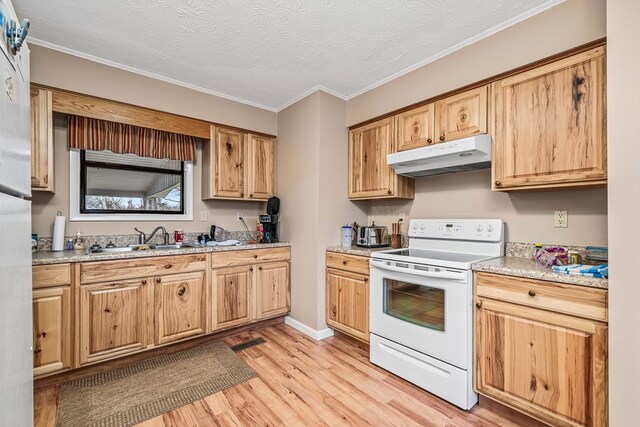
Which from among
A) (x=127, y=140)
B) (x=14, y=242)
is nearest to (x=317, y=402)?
(x=14, y=242)

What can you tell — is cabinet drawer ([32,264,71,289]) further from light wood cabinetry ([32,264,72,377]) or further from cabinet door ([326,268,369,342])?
cabinet door ([326,268,369,342])

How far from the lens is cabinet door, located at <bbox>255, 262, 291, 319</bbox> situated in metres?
3.09

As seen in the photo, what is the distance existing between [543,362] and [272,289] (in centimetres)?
233

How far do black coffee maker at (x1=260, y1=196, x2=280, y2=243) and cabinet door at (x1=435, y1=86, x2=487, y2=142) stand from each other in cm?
182

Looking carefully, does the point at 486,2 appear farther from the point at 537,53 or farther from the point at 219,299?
the point at 219,299

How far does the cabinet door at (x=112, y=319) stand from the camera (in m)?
2.16

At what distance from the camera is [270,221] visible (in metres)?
3.34

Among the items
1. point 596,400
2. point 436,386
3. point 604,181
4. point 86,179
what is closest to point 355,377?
point 436,386

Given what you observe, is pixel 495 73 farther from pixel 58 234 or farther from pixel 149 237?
pixel 58 234

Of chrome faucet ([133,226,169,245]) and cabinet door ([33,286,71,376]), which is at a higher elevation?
chrome faucet ([133,226,169,245])

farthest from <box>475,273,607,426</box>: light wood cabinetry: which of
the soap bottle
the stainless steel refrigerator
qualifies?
the soap bottle

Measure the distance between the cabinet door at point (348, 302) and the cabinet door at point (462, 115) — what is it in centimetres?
138

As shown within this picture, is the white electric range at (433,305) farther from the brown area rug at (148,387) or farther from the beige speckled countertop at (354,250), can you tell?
the brown area rug at (148,387)

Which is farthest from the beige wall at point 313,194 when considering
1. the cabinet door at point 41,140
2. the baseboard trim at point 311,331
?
the cabinet door at point 41,140
